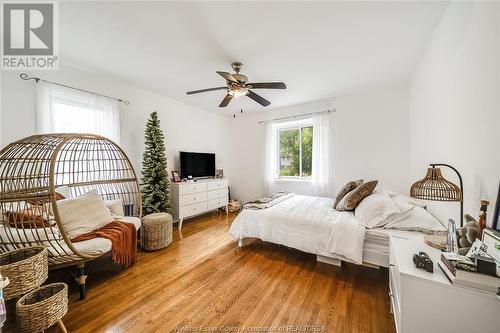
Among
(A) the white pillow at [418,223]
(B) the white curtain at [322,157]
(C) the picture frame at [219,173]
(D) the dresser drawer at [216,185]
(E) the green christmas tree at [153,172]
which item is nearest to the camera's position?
(A) the white pillow at [418,223]

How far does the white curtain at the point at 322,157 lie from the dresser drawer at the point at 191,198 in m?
2.36

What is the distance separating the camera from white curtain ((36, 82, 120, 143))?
2320 mm

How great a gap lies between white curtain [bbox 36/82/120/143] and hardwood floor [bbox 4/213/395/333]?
5.92 ft

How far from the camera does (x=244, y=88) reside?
237 cm

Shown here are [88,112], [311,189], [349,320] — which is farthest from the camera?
[311,189]

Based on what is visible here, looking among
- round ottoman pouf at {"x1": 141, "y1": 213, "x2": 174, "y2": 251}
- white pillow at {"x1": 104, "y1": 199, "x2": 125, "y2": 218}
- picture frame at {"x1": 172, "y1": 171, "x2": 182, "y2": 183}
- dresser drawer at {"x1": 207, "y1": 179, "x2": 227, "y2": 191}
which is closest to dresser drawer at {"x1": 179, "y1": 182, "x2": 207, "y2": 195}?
dresser drawer at {"x1": 207, "y1": 179, "x2": 227, "y2": 191}

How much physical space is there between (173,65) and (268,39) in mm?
1334

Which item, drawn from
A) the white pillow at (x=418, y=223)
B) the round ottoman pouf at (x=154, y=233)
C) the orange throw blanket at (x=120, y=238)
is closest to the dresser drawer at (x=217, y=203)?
the round ottoman pouf at (x=154, y=233)

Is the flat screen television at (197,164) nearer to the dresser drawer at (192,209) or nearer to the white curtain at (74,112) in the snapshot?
the dresser drawer at (192,209)

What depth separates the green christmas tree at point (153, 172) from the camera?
3.13 meters

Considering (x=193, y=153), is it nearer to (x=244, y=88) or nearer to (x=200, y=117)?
(x=200, y=117)

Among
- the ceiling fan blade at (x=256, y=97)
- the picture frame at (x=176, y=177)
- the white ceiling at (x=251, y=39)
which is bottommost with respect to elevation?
the picture frame at (x=176, y=177)

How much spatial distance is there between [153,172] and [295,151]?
3.01 meters

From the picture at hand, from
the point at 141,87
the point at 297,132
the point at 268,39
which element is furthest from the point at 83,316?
the point at 297,132
